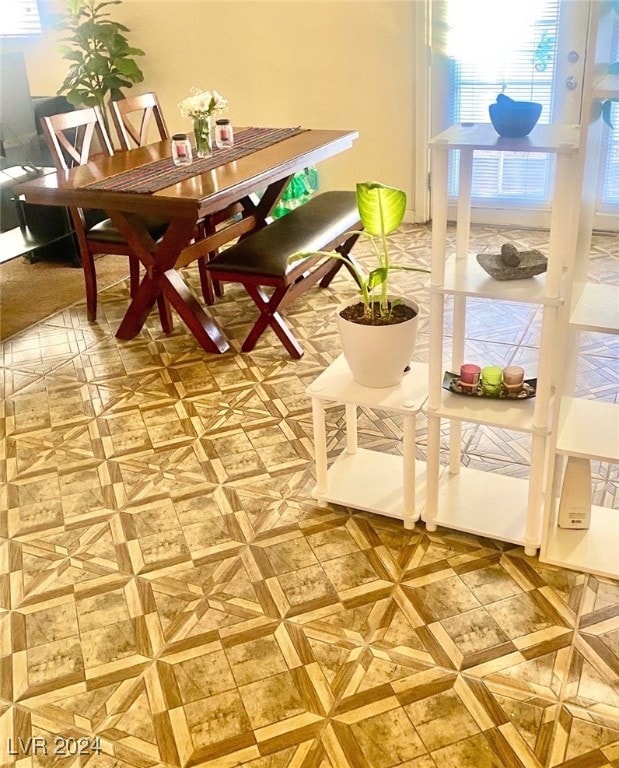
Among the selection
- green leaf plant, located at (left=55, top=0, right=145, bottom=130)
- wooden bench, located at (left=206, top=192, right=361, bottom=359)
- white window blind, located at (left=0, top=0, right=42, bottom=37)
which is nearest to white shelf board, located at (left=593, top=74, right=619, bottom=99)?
wooden bench, located at (left=206, top=192, right=361, bottom=359)

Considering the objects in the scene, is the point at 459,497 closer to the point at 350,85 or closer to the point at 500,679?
the point at 500,679

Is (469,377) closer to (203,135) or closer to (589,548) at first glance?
(589,548)

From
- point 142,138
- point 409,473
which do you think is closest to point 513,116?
point 409,473

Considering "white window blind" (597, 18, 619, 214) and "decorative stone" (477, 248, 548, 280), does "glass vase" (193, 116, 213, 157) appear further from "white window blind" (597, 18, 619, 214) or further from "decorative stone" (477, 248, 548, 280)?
"white window blind" (597, 18, 619, 214)

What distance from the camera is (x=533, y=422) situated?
5.97 ft

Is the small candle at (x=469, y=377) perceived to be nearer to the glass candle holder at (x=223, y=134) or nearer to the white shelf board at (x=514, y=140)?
the white shelf board at (x=514, y=140)

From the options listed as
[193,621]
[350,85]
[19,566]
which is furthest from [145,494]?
[350,85]

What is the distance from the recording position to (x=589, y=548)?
192 centimetres

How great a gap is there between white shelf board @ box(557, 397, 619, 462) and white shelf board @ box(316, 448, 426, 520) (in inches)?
18.3

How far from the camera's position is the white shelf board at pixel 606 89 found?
4.91ft

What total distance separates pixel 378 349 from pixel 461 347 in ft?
0.94

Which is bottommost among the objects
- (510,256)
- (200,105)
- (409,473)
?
(409,473)

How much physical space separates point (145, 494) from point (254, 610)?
63 centimetres

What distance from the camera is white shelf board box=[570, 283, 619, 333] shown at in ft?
5.47
